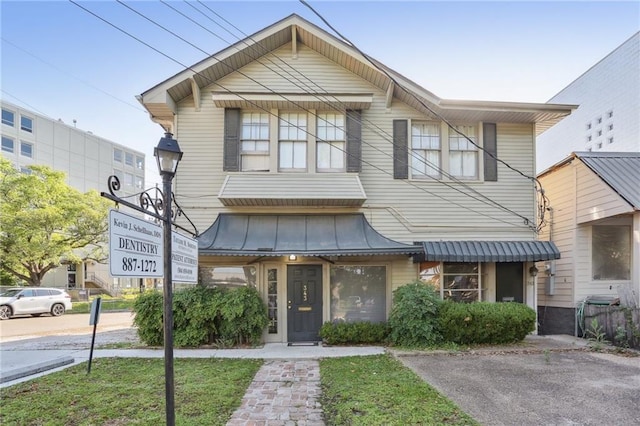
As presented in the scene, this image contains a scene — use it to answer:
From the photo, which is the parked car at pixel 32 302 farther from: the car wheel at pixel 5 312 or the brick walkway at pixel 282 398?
the brick walkway at pixel 282 398

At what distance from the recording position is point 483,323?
8734mm

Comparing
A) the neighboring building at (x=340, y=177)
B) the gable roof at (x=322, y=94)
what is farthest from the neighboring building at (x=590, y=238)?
the gable roof at (x=322, y=94)

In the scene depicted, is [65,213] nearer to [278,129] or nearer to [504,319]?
[278,129]

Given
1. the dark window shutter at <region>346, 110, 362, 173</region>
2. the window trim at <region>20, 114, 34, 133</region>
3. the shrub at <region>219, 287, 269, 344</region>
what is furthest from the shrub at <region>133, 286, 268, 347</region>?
the window trim at <region>20, 114, 34, 133</region>

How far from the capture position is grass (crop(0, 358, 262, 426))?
183 inches

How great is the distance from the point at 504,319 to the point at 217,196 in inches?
319

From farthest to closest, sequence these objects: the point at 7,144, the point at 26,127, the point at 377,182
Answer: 1. the point at 26,127
2. the point at 7,144
3. the point at 377,182

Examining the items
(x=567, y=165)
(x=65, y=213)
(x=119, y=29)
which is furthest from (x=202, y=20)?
(x=65, y=213)

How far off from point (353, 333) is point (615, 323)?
6.56 metres

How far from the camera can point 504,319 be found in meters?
8.77

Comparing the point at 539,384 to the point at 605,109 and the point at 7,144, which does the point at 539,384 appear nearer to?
the point at 605,109

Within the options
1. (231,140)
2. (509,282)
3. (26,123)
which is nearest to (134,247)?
(231,140)

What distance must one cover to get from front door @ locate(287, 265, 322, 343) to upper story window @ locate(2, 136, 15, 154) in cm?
3736

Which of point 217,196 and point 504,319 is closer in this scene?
point 504,319
